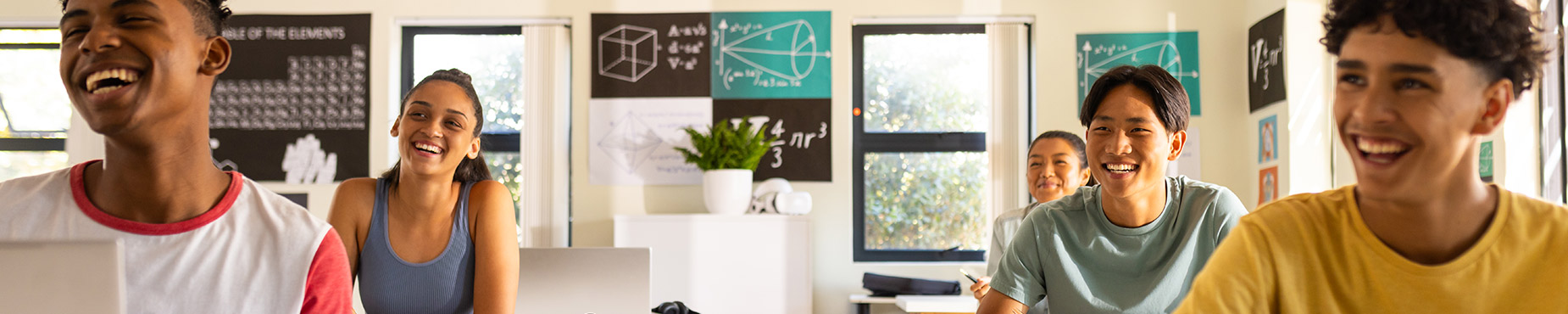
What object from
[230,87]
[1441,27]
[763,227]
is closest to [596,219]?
[763,227]

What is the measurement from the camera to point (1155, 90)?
1.85 metres

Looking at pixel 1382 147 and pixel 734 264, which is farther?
pixel 734 264

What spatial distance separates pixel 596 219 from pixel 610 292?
11.0ft

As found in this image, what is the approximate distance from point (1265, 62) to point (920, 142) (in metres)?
1.61

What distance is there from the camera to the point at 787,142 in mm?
5133

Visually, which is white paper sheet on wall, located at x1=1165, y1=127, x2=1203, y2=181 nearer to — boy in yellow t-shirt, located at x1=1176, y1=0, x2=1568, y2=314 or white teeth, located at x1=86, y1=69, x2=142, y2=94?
boy in yellow t-shirt, located at x1=1176, y1=0, x2=1568, y2=314

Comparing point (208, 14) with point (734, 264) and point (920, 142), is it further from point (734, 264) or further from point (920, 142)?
point (920, 142)

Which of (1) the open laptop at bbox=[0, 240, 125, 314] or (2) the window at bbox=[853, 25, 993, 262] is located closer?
(1) the open laptop at bbox=[0, 240, 125, 314]

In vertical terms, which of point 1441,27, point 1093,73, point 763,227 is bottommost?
point 763,227

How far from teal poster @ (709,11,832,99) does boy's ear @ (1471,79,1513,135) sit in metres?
4.19

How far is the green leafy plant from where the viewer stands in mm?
4867

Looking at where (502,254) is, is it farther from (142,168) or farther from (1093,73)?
(1093,73)

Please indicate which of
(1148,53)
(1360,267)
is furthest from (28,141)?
(1360,267)

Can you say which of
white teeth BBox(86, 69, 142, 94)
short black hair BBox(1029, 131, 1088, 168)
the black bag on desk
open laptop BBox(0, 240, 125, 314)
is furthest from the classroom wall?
open laptop BBox(0, 240, 125, 314)
